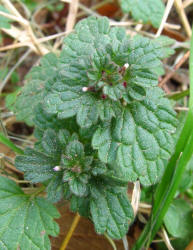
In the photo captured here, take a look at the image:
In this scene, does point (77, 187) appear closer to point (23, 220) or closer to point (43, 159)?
point (43, 159)

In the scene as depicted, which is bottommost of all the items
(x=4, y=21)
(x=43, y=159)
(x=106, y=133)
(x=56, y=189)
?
(x=56, y=189)

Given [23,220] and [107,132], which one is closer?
[107,132]

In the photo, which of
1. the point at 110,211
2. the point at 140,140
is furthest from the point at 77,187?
the point at 140,140

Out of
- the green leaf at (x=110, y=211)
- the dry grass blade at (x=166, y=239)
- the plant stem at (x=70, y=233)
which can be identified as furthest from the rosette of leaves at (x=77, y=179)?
the dry grass blade at (x=166, y=239)

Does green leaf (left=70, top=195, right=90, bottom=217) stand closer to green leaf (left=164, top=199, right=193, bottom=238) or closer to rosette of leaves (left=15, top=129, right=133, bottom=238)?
rosette of leaves (left=15, top=129, right=133, bottom=238)

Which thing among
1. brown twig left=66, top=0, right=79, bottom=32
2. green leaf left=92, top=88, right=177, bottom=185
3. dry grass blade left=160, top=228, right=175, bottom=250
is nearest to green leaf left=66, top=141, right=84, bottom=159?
green leaf left=92, top=88, right=177, bottom=185

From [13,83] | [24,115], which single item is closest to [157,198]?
[24,115]

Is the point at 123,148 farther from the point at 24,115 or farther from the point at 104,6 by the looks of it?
the point at 104,6
